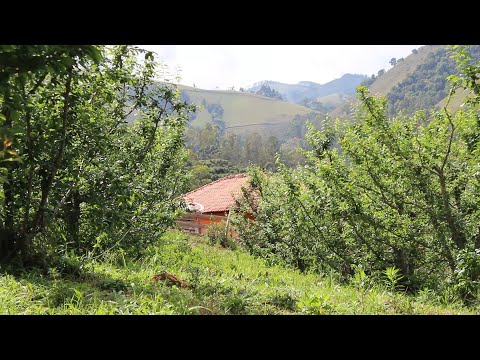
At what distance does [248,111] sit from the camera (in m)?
174

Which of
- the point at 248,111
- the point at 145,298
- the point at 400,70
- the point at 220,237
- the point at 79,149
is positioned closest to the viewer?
the point at 145,298

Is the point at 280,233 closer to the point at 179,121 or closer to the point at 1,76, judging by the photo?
the point at 179,121

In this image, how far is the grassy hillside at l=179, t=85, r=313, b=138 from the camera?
156 m

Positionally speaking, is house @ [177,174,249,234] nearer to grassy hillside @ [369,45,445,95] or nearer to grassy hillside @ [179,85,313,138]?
grassy hillside @ [369,45,445,95]

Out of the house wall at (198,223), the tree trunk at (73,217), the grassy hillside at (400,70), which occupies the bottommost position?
the house wall at (198,223)

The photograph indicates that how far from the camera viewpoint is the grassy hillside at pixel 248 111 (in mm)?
156500

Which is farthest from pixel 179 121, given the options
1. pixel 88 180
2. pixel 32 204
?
pixel 32 204

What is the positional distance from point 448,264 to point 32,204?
559 cm

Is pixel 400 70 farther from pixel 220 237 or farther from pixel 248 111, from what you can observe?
pixel 220 237

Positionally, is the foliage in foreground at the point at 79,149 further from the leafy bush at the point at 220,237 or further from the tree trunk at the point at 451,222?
the leafy bush at the point at 220,237

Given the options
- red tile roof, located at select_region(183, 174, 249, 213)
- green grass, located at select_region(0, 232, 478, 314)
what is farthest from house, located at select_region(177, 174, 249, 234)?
green grass, located at select_region(0, 232, 478, 314)

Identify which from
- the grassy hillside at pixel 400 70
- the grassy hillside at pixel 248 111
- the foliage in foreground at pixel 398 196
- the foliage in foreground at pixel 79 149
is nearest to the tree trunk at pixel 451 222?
the foliage in foreground at pixel 398 196

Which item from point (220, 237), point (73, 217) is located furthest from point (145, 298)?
point (220, 237)

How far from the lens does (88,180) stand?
502cm
